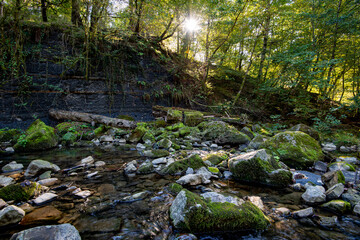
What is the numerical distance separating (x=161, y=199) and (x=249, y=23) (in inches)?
503

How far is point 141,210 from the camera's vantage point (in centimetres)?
205

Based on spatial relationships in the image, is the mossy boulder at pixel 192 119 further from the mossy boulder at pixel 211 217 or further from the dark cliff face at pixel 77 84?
the mossy boulder at pixel 211 217

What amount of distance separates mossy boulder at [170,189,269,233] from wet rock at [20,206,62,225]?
1383 millimetres

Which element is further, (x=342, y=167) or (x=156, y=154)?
(x=156, y=154)

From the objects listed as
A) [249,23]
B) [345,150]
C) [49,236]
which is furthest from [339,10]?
[49,236]

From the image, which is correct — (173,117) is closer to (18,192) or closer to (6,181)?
(6,181)

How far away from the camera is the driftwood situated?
6961mm

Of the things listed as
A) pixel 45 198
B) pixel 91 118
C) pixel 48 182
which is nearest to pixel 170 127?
pixel 91 118

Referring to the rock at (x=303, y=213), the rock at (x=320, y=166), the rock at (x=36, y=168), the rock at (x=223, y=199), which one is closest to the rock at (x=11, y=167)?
the rock at (x=36, y=168)

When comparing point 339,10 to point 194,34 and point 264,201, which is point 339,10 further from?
point 264,201

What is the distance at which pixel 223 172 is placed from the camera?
3350 millimetres

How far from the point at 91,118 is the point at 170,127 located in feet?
12.2

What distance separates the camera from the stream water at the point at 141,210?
1652 millimetres

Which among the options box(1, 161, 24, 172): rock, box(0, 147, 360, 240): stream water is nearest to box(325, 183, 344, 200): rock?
box(0, 147, 360, 240): stream water
